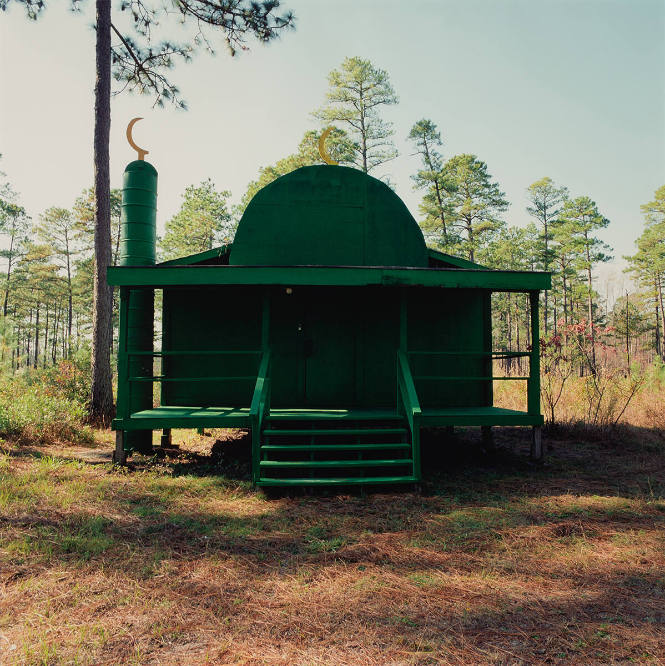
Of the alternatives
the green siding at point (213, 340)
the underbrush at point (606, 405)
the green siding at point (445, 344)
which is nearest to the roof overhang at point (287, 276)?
the green siding at point (213, 340)

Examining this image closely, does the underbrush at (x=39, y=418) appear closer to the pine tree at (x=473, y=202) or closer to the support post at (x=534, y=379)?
the support post at (x=534, y=379)

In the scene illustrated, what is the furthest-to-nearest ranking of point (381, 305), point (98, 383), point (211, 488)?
point (98, 383) → point (381, 305) → point (211, 488)

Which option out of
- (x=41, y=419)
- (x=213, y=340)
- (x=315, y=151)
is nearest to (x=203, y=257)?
(x=213, y=340)

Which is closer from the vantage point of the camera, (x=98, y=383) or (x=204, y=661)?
(x=204, y=661)

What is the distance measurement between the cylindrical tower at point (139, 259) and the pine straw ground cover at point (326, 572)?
64.9 inches

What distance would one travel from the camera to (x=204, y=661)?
9.21 feet

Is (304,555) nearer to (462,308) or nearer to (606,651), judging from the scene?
(606,651)

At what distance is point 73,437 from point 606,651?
30.2 ft

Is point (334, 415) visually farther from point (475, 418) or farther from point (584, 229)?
point (584, 229)

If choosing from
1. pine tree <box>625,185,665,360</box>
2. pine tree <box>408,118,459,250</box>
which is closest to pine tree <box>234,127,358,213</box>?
pine tree <box>408,118,459,250</box>

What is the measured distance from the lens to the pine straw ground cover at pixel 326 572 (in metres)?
2.99

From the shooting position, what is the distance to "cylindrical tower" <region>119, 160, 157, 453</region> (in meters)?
8.59

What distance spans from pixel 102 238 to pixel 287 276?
6.27m

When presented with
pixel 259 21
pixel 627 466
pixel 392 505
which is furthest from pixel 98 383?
pixel 627 466
